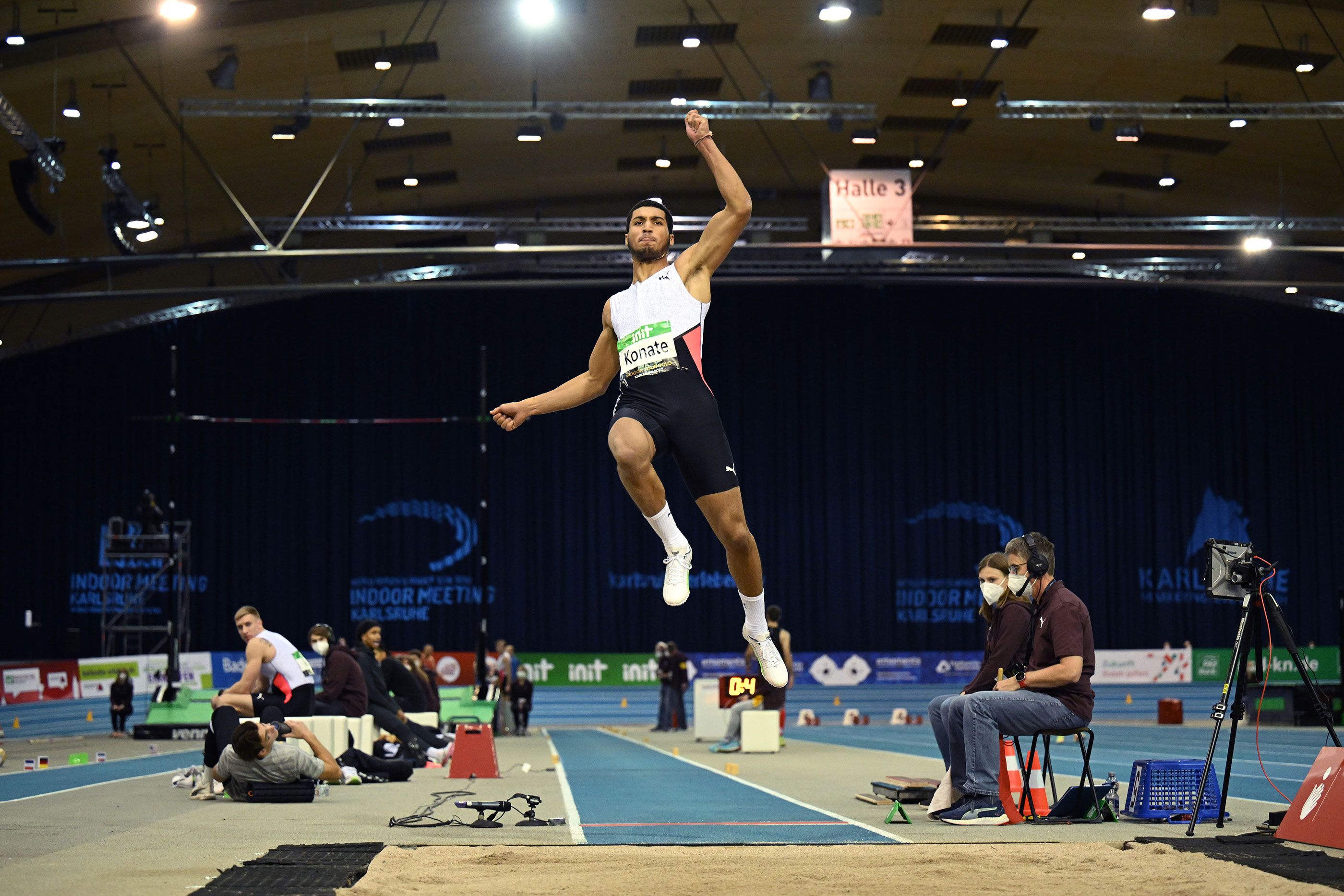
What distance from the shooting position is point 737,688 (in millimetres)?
7672

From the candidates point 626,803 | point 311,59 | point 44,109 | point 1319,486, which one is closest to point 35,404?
point 44,109

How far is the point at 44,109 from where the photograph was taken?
17.4 meters

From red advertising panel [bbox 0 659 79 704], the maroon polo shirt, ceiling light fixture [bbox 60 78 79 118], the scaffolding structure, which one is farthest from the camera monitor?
red advertising panel [bbox 0 659 79 704]

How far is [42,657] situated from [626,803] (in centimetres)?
2106

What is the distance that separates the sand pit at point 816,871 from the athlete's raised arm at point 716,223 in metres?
2.10

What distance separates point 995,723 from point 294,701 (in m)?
5.42

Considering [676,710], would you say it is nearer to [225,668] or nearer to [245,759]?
[225,668]

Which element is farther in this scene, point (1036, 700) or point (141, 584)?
point (141, 584)

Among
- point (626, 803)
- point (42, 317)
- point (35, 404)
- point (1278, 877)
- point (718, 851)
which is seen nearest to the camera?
point (1278, 877)

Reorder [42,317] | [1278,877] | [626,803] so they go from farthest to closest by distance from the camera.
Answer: [42,317]
[626,803]
[1278,877]

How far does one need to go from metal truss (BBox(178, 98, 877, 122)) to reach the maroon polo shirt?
931 cm

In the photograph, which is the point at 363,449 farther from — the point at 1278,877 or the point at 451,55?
the point at 1278,877

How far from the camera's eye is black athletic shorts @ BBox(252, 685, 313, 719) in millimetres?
9750

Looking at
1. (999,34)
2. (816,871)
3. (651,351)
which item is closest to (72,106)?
(999,34)
